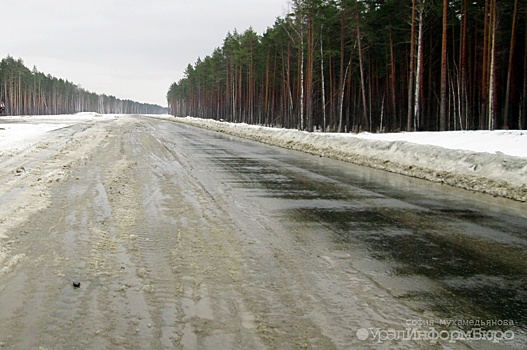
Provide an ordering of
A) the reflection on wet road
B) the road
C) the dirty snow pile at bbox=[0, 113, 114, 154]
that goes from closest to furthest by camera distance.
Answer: the road → the reflection on wet road → the dirty snow pile at bbox=[0, 113, 114, 154]

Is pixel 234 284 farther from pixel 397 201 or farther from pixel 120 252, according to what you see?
pixel 397 201

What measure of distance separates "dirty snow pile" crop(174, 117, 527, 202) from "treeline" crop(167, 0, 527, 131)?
8222 mm

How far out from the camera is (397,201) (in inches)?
325

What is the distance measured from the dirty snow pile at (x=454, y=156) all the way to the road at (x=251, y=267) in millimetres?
1524

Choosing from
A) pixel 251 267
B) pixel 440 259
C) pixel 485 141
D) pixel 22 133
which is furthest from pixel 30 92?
pixel 440 259

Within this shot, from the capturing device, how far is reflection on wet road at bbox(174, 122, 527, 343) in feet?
12.3

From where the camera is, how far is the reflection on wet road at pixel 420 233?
3.74 meters

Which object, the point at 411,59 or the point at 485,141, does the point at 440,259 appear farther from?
the point at 411,59

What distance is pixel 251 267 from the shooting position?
173 inches

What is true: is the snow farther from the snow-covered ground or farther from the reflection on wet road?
the reflection on wet road

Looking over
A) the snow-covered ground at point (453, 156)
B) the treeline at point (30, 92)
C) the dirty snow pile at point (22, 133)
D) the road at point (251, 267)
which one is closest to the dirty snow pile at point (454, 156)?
the snow-covered ground at point (453, 156)

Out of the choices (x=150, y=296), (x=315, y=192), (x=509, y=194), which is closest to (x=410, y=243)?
(x=150, y=296)

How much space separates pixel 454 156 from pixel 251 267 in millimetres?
9841

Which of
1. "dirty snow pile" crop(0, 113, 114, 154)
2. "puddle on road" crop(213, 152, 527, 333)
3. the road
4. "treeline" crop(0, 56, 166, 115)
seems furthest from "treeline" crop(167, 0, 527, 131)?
"treeline" crop(0, 56, 166, 115)
